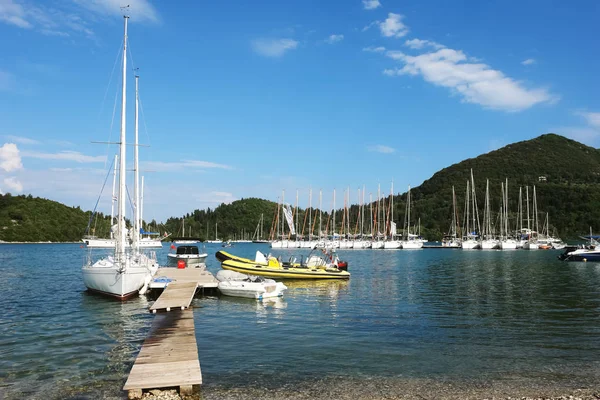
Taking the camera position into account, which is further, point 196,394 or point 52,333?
point 52,333

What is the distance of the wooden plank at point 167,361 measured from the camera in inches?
440

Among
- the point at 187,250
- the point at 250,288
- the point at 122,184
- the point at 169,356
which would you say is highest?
the point at 122,184

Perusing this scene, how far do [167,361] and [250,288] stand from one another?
15.7m

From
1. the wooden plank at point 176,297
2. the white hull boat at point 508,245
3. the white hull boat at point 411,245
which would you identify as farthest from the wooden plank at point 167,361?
the white hull boat at point 411,245

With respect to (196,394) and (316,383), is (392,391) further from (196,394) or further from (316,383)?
(196,394)

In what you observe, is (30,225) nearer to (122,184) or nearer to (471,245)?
(471,245)

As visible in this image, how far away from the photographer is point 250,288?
28.4 m

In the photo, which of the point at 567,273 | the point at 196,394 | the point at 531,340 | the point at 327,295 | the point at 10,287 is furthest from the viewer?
the point at 567,273

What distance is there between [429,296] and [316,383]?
68.0 feet

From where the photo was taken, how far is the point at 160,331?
16969 millimetres

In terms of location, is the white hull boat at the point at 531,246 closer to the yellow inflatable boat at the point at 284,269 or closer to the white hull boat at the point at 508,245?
the white hull boat at the point at 508,245

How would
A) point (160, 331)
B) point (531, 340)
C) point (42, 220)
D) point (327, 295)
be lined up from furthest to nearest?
point (42, 220) < point (327, 295) < point (531, 340) < point (160, 331)

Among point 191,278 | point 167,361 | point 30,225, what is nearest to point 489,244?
point 191,278

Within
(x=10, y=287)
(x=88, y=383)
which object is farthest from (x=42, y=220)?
(x=88, y=383)
